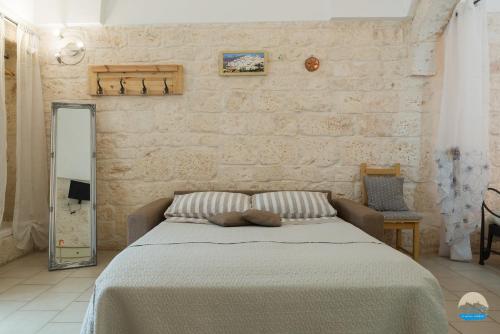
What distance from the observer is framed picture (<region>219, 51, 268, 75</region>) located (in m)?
3.76

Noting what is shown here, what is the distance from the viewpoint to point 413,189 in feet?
12.6

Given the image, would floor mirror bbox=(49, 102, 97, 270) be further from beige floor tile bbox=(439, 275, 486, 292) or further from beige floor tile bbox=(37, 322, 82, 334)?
beige floor tile bbox=(439, 275, 486, 292)

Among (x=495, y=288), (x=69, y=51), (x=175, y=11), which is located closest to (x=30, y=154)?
(x=69, y=51)

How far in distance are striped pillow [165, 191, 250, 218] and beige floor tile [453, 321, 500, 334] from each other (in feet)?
5.68

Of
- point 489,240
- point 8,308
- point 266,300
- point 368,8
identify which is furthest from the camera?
point 368,8

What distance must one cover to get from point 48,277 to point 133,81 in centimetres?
200

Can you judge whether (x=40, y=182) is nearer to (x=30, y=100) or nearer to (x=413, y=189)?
(x=30, y=100)

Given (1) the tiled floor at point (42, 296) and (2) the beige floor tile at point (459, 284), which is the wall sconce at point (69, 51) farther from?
(2) the beige floor tile at point (459, 284)

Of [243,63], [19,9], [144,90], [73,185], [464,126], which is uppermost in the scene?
[19,9]

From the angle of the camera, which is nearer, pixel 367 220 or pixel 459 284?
pixel 367 220

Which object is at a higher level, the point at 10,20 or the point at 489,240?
the point at 10,20

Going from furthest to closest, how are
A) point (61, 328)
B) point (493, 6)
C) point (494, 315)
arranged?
point (493, 6)
point (494, 315)
point (61, 328)

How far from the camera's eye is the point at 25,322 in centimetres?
232

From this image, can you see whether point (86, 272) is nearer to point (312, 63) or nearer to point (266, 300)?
point (266, 300)
